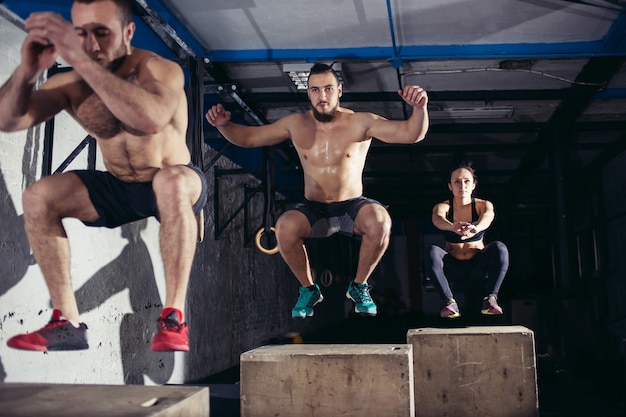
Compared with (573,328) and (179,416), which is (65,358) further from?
(573,328)

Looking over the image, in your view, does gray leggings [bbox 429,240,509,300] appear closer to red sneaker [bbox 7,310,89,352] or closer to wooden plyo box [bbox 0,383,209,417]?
wooden plyo box [bbox 0,383,209,417]

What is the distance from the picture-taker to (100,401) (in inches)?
94.9

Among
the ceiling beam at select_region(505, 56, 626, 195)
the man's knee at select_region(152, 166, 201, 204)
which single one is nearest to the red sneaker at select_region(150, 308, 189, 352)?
the man's knee at select_region(152, 166, 201, 204)

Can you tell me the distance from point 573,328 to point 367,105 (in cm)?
482

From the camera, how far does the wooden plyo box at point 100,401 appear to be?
7.29ft

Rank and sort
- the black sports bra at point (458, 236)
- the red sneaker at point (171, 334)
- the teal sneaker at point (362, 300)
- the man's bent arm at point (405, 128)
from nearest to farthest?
the red sneaker at point (171, 334) → the man's bent arm at point (405, 128) → the teal sneaker at point (362, 300) → the black sports bra at point (458, 236)

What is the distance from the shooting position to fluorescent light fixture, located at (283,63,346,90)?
702 centimetres

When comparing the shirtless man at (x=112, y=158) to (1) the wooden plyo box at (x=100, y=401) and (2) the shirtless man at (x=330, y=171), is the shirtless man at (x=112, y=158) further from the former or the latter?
(2) the shirtless man at (x=330, y=171)

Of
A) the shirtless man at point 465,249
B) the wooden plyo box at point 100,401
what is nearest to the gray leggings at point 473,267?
the shirtless man at point 465,249

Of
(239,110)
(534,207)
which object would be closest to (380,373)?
(239,110)

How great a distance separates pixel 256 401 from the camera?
153 inches

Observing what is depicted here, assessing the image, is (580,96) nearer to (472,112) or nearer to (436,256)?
(472,112)

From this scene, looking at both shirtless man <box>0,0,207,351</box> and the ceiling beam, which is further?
the ceiling beam

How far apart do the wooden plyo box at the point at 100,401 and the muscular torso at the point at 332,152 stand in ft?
4.75
